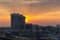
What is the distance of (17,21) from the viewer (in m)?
96.5

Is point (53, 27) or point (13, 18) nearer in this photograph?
point (13, 18)

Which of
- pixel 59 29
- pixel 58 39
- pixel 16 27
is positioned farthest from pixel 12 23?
pixel 58 39

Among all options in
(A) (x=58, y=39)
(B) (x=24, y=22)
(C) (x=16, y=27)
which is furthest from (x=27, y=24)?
(A) (x=58, y=39)

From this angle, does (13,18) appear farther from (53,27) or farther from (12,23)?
(53,27)

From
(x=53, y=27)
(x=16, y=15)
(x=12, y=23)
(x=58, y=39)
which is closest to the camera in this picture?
(x=58, y=39)

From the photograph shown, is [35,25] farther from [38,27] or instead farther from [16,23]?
[16,23]

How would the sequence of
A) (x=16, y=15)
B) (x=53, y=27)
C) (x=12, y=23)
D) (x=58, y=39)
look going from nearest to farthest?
1. (x=58, y=39)
2. (x=12, y=23)
3. (x=16, y=15)
4. (x=53, y=27)

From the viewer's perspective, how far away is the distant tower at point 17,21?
9419cm

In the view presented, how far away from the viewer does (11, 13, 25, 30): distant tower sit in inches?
3708

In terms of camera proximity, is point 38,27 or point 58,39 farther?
point 38,27

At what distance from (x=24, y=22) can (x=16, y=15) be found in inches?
141

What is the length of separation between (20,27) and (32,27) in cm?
467

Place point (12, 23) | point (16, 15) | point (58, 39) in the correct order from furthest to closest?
point (16, 15) → point (12, 23) → point (58, 39)

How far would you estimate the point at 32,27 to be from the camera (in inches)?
3900
